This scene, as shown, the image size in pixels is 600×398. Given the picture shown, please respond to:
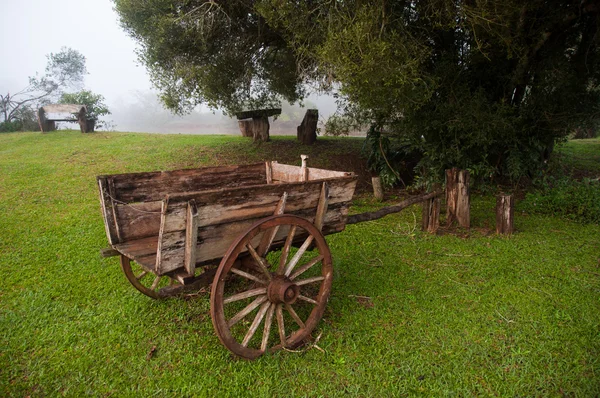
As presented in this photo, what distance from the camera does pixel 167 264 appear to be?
2.36 m

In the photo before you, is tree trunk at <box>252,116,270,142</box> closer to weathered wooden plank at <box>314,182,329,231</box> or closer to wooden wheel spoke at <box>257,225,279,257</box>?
weathered wooden plank at <box>314,182,329,231</box>

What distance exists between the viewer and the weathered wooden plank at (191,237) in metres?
2.26

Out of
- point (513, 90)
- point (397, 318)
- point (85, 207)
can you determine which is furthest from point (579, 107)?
point (85, 207)

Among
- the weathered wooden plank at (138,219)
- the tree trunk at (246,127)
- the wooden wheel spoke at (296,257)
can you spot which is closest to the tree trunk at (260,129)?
the tree trunk at (246,127)

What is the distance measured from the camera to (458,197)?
5.56m

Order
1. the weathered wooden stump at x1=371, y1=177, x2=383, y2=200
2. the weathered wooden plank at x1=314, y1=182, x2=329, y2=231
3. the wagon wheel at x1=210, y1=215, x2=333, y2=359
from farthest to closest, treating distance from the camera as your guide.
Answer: the weathered wooden stump at x1=371, y1=177, x2=383, y2=200
the weathered wooden plank at x1=314, y1=182, x2=329, y2=231
the wagon wheel at x1=210, y1=215, x2=333, y2=359

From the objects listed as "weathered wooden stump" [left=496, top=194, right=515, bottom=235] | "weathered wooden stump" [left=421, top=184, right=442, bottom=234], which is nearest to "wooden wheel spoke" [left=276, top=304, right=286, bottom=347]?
"weathered wooden stump" [left=421, top=184, right=442, bottom=234]

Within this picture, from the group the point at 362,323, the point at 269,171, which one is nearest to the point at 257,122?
the point at 269,171

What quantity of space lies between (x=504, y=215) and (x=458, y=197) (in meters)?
0.65

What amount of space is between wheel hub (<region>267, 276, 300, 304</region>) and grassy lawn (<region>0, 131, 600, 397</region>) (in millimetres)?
411

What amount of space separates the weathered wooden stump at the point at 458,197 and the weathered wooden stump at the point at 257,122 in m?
5.79

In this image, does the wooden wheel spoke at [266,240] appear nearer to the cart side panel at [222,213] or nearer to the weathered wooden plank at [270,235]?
the weathered wooden plank at [270,235]

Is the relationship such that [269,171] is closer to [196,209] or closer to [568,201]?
[196,209]

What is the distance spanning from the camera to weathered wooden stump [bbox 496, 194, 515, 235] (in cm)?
518
